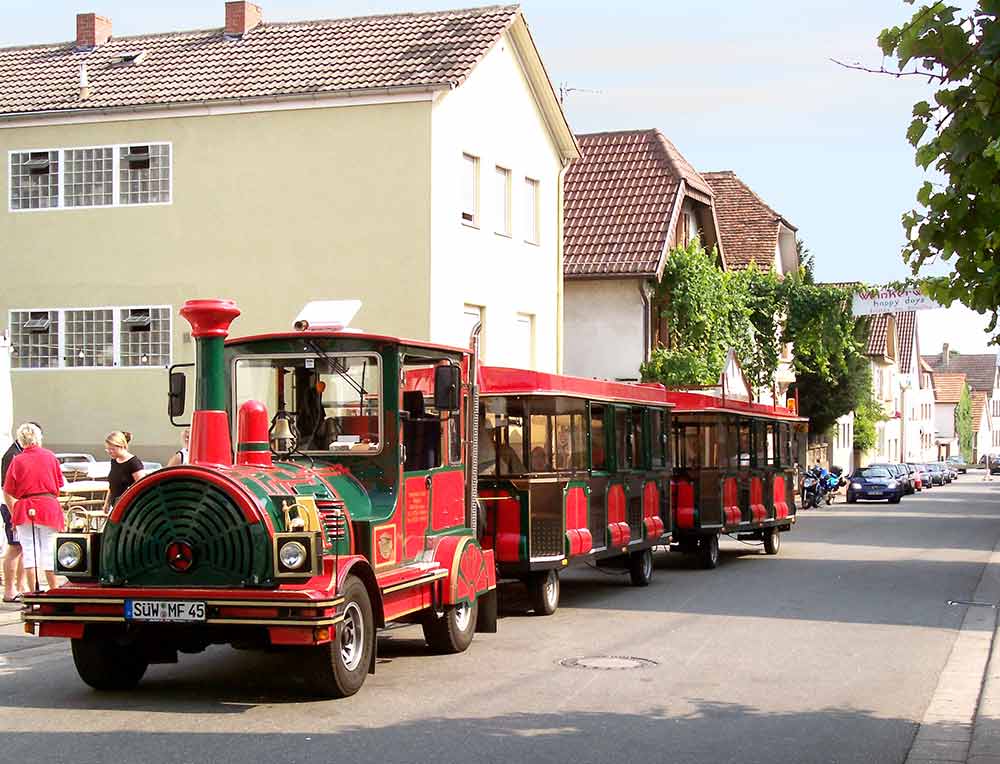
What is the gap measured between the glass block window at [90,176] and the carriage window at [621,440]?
1462 centimetres

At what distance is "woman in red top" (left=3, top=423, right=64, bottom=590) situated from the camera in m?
14.5

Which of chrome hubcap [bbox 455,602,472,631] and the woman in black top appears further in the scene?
the woman in black top

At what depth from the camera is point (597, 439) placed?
18.3 meters

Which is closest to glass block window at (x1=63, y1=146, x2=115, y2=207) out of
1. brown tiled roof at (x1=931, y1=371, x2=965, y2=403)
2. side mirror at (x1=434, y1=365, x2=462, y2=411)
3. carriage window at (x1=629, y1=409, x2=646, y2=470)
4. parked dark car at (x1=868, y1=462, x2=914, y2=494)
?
carriage window at (x1=629, y1=409, x2=646, y2=470)

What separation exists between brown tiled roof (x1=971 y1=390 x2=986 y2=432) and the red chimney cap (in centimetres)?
15594

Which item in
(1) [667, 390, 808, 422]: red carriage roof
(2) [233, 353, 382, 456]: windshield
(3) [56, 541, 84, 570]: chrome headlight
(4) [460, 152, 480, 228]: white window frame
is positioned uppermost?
(4) [460, 152, 480, 228]: white window frame

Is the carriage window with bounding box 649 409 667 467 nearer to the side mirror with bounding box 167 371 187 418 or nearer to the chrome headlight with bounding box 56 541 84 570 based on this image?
the side mirror with bounding box 167 371 187 418

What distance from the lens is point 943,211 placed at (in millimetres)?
Result: 7488

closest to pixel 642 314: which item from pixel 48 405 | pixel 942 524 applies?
pixel 942 524

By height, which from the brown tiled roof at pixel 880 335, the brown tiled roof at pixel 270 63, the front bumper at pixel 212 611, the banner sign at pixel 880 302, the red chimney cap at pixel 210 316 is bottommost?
the front bumper at pixel 212 611

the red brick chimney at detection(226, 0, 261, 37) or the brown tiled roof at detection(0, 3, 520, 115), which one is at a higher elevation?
the red brick chimney at detection(226, 0, 261, 37)

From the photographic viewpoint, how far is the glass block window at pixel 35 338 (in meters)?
30.6

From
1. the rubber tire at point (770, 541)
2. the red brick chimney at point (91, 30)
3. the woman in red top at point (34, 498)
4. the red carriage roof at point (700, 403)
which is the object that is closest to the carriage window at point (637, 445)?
the red carriage roof at point (700, 403)

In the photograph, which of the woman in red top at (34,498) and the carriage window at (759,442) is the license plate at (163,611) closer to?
the woman in red top at (34,498)
